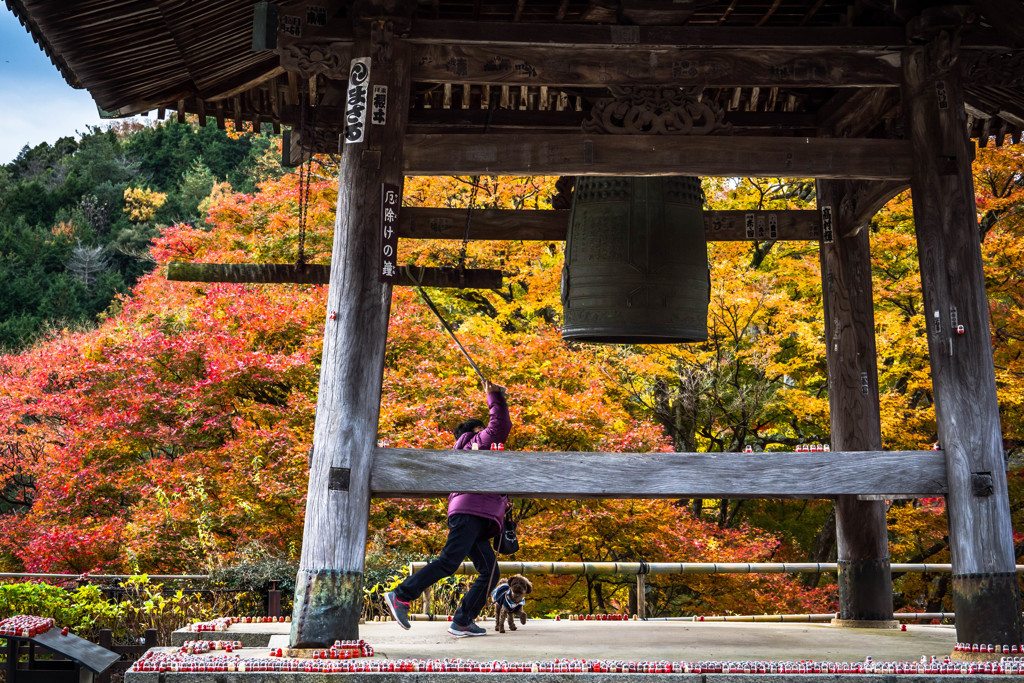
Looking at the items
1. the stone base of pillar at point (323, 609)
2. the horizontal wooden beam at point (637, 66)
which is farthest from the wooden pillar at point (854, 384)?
the stone base of pillar at point (323, 609)

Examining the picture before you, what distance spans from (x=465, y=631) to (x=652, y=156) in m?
3.46

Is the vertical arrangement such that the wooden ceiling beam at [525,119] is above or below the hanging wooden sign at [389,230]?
above

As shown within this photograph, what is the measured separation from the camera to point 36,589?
365 inches

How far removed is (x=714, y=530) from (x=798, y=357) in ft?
9.30

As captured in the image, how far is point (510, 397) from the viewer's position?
37.9 ft

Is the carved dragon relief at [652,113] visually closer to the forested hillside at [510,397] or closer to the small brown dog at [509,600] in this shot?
the small brown dog at [509,600]

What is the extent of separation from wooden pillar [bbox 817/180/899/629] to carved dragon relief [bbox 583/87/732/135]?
2125 millimetres

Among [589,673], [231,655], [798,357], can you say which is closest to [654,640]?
[589,673]

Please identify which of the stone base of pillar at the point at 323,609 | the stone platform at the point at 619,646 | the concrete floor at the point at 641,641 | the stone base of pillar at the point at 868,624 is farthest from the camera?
the stone base of pillar at the point at 868,624

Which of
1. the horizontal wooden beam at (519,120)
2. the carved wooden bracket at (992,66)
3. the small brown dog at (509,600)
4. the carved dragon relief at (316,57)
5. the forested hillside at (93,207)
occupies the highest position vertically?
the forested hillside at (93,207)

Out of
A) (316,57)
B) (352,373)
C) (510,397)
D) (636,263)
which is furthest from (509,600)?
(510,397)

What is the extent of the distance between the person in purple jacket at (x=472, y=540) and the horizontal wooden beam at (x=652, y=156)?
1458 mm

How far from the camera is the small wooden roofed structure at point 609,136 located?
5.41 metres

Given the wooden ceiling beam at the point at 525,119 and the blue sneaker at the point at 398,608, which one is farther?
the wooden ceiling beam at the point at 525,119
